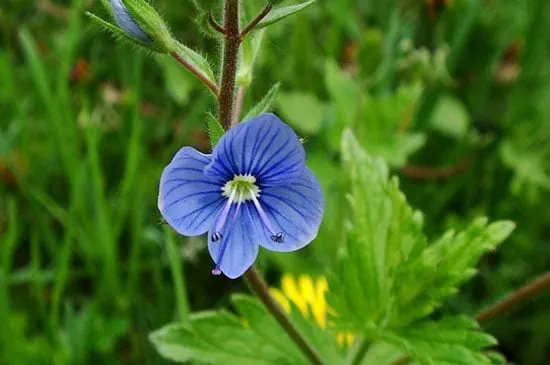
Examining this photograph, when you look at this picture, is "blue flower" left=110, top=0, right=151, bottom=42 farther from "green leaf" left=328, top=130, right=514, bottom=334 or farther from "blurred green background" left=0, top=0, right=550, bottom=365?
"blurred green background" left=0, top=0, right=550, bottom=365

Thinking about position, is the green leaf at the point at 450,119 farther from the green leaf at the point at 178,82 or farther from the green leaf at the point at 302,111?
the green leaf at the point at 178,82

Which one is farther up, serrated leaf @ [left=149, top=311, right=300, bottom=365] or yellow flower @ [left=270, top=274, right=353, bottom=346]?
yellow flower @ [left=270, top=274, right=353, bottom=346]

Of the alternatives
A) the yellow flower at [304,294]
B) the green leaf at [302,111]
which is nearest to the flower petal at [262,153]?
the yellow flower at [304,294]

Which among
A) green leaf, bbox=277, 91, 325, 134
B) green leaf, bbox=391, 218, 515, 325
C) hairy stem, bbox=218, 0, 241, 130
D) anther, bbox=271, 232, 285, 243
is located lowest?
green leaf, bbox=391, 218, 515, 325

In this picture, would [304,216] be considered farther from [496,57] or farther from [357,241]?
[496,57]

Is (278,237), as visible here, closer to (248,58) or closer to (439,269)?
(248,58)

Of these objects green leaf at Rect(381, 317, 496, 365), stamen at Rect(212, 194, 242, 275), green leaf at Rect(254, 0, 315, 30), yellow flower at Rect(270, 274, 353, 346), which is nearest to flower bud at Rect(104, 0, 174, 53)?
green leaf at Rect(254, 0, 315, 30)

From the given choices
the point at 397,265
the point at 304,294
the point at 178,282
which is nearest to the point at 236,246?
the point at 397,265
